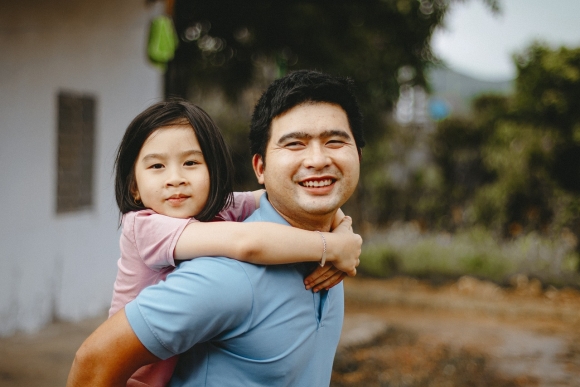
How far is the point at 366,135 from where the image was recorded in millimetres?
9547

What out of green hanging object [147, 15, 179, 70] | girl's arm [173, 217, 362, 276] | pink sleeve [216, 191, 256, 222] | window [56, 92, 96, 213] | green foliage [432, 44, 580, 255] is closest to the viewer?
girl's arm [173, 217, 362, 276]

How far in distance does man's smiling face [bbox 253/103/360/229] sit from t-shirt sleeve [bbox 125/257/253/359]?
0.33 metres

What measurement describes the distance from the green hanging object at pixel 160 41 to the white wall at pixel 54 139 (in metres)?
0.38

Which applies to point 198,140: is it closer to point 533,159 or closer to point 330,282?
point 330,282

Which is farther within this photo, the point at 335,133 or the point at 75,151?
the point at 75,151

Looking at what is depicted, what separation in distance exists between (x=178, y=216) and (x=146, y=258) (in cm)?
18

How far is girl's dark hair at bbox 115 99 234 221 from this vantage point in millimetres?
1734

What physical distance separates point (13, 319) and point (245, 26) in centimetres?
462

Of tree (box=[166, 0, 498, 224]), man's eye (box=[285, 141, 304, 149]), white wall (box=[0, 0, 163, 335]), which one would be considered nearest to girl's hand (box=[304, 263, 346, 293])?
man's eye (box=[285, 141, 304, 149])

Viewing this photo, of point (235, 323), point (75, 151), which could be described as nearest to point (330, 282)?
point (235, 323)

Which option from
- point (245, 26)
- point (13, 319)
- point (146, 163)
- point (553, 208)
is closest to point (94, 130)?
point (13, 319)

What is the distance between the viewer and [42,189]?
538cm

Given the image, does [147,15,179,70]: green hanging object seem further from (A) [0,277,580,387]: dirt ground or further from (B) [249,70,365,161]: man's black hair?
(B) [249,70,365,161]: man's black hair

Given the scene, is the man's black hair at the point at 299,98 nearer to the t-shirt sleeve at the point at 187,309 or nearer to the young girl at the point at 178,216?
the young girl at the point at 178,216
